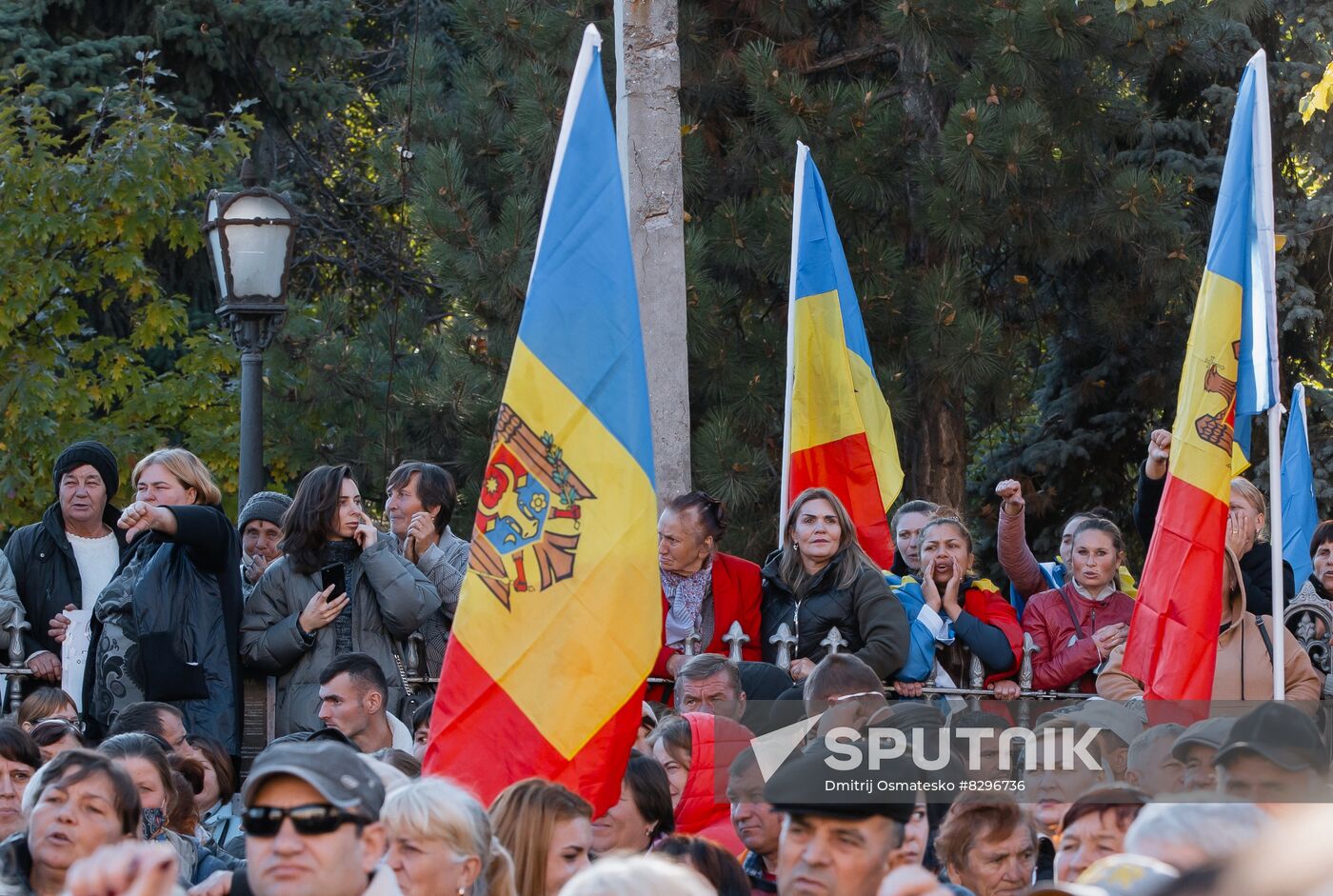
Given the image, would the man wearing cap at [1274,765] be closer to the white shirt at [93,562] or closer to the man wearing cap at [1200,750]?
the man wearing cap at [1200,750]

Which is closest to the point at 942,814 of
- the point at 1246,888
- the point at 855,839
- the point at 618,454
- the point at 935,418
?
the point at 618,454

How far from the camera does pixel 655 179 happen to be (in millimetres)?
9484

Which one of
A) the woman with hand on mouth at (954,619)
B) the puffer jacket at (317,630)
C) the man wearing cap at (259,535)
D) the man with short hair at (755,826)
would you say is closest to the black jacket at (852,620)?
the woman with hand on mouth at (954,619)

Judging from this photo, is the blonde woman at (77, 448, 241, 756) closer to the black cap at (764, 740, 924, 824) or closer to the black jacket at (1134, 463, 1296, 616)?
the black cap at (764, 740, 924, 824)

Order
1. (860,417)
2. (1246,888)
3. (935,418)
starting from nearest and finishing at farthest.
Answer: (1246,888), (860,417), (935,418)

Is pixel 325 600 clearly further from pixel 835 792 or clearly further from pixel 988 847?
pixel 835 792

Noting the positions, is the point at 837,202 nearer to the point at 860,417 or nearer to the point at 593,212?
the point at 860,417

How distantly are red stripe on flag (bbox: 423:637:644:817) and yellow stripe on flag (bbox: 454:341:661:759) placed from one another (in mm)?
31

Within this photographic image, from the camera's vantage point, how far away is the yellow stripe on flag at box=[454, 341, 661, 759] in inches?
225

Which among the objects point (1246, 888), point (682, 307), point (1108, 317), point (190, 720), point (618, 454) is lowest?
point (1246, 888)

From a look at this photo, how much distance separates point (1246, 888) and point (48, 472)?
11.1 meters

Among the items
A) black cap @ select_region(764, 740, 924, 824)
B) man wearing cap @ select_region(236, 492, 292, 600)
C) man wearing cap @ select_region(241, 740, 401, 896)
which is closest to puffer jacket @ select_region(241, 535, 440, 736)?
man wearing cap @ select_region(236, 492, 292, 600)

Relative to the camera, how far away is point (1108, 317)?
48.7ft

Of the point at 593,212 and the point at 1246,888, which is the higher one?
the point at 593,212
